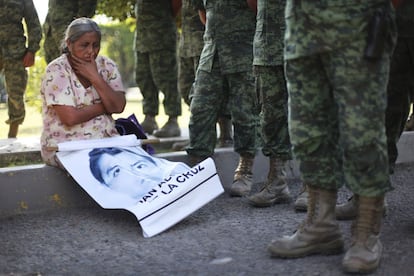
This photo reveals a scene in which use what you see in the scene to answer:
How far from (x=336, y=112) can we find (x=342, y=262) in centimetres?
68

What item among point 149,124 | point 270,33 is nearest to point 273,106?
point 270,33

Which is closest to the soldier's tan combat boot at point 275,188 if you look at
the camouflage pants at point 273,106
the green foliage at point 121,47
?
the camouflage pants at point 273,106

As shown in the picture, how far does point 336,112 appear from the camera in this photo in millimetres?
3742

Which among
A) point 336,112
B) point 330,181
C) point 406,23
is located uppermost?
point 406,23

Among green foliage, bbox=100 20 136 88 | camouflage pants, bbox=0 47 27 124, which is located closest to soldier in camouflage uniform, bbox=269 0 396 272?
camouflage pants, bbox=0 47 27 124

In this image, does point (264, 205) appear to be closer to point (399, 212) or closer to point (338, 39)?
point (399, 212)

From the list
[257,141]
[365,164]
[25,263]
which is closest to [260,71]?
[257,141]

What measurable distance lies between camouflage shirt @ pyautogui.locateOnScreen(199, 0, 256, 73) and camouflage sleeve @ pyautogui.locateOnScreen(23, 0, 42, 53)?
273 centimetres

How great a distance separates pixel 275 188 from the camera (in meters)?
5.04

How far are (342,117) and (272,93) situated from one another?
4.44ft

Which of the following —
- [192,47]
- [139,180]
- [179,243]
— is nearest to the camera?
[179,243]

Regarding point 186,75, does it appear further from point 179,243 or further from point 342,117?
point 342,117

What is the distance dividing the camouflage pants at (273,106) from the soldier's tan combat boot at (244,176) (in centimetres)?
41

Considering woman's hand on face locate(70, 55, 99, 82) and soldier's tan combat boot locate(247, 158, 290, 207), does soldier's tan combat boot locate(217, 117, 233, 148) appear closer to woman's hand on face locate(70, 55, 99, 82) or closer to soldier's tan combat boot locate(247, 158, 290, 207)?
soldier's tan combat boot locate(247, 158, 290, 207)
